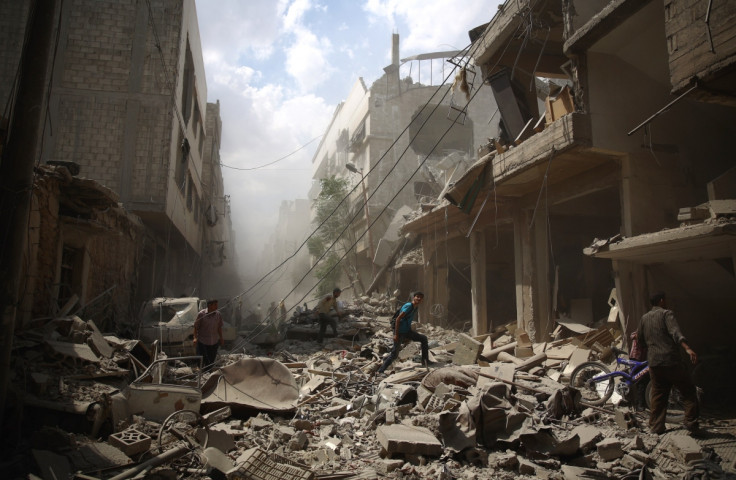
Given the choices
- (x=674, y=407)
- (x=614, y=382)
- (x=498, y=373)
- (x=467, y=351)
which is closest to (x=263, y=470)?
(x=498, y=373)

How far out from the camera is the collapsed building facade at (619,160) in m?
5.88

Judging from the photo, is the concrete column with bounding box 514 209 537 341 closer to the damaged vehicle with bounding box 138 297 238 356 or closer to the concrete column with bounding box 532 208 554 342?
the concrete column with bounding box 532 208 554 342

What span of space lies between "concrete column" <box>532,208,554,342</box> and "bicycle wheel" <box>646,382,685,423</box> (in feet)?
12.5

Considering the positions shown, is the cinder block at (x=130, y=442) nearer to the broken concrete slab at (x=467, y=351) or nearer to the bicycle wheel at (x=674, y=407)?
the bicycle wheel at (x=674, y=407)

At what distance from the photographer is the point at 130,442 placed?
14.2 ft

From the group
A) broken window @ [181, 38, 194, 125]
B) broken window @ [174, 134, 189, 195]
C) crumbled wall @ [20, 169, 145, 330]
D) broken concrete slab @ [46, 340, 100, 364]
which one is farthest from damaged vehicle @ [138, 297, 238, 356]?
broken window @ [181, 38, 194, 125]

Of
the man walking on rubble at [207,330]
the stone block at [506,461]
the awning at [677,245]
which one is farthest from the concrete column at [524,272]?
the man walking on rubble at [207,330]

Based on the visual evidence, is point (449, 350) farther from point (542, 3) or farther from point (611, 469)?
point (542, 3)

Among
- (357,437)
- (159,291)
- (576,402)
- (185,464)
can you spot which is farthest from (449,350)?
(159,291)

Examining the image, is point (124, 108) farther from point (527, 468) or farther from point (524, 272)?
point (527, 468)

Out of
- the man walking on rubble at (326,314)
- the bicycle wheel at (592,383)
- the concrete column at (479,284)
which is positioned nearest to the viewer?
the bicycle wheel at (592,383)

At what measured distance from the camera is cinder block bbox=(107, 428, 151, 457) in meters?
4.27

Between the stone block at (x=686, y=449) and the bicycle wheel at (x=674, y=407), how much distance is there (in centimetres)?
90

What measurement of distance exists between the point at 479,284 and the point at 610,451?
830 centimetres
